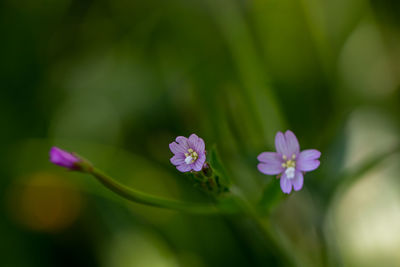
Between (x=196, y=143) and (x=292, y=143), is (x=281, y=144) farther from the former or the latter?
(x=196, y=143)

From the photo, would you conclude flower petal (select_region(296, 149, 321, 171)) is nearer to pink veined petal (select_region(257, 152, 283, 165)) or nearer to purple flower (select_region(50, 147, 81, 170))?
pink veined petal (select_region(257, 152, 283, 165))

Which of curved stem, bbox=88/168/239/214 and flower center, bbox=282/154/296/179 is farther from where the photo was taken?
curved stem, bbox=88/168/239/214

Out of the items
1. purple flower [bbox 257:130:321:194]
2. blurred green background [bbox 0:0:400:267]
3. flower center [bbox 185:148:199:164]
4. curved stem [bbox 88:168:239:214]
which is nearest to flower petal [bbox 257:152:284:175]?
purple flower [bbox 257:130:321:194]

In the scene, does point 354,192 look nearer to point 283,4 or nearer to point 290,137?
point 290,137

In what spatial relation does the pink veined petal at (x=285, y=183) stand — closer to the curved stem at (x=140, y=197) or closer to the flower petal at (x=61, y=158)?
the curved stem at (x=140, y=197)

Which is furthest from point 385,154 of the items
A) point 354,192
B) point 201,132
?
point 201,132

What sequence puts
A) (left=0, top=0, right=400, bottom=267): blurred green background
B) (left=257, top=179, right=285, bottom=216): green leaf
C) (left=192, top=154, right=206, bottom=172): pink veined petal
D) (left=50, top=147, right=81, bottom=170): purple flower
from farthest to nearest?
(left=0, top=0, right=400, bottom=267): blurred green background < (left=257, top=179, right=285, bottom=216): green leaf < (left=50, top=147, right=81, bottom=170): purple flower < (left=192, top=154, right=206, bottom=172): pink veined petal
